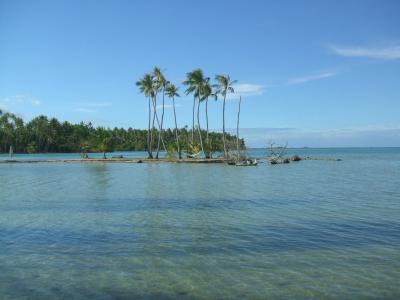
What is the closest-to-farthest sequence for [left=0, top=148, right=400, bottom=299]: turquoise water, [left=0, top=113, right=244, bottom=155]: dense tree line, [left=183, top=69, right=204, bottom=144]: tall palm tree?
[left=0, top=148, right=400, bottom=299]: turquoise water
[left=183, top=69, right=204, bottom=144]: tall palm tree
[left=0, top=113, right=244, bottom=155]: dense tree line

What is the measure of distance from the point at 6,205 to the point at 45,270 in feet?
39.3

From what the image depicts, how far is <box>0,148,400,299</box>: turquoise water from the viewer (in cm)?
859

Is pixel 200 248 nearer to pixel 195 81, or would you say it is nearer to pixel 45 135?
pixel 195 81

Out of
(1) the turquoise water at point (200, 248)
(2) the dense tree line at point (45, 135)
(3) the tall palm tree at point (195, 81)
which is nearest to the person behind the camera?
(1) the turquoise water at point (200, 248)

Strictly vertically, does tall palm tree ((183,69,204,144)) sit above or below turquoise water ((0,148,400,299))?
above

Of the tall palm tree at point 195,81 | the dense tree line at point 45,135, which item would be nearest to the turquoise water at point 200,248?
the tall palm tree at point 195,81

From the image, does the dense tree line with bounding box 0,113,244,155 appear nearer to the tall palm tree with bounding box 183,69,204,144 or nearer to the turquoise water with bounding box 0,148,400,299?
the tall palm tree with bounding box 183,69,204,144

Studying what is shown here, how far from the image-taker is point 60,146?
131 meters

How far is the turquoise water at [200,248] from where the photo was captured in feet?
28.2

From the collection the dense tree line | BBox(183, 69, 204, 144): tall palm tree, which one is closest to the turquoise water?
BBox(183, 69, 204, 144): tall palm tree

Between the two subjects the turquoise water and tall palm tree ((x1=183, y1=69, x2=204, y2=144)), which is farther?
tall palm tree ((x1=183, y1=69, x2=204, y2=144))

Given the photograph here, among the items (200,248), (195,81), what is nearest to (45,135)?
(195,81)

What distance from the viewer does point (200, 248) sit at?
11.8 meters

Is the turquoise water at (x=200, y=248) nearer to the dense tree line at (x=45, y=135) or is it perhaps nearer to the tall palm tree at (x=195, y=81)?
the tall palm tree at (x=195, y=81)
